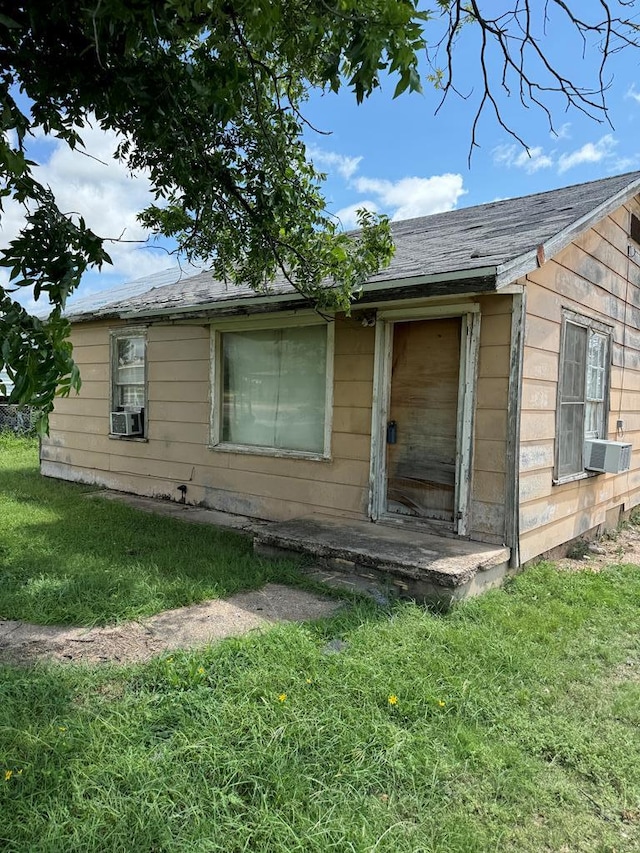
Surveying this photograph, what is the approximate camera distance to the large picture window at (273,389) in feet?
18.8

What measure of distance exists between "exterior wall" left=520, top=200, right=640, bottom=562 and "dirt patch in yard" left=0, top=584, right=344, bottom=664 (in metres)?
2.12

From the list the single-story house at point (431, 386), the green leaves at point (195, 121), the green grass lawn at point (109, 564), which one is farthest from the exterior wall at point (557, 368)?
the green grass lawn at point (109, 564)

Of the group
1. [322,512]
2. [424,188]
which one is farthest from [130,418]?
[424,188]

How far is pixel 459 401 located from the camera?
15.1 feet

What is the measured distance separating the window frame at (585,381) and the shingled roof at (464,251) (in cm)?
88

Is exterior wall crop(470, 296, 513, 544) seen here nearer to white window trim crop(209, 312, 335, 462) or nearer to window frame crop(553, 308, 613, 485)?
window frame crop(553, 308, 613, 485)

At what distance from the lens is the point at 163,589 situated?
3824mm

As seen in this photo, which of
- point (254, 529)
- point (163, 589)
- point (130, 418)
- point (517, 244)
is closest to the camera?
point (163, 589)

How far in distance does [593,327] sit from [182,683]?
528cm

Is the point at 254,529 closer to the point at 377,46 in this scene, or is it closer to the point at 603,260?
the point at 377,46

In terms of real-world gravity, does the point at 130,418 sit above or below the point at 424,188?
below

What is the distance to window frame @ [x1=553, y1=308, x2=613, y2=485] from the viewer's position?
5098 mm

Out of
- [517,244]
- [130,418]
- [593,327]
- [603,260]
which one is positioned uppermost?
[603,260]

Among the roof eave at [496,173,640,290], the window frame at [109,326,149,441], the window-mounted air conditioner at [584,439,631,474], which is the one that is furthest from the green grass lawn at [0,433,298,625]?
the window-mounted air conditioner at [584,439,631,474]
